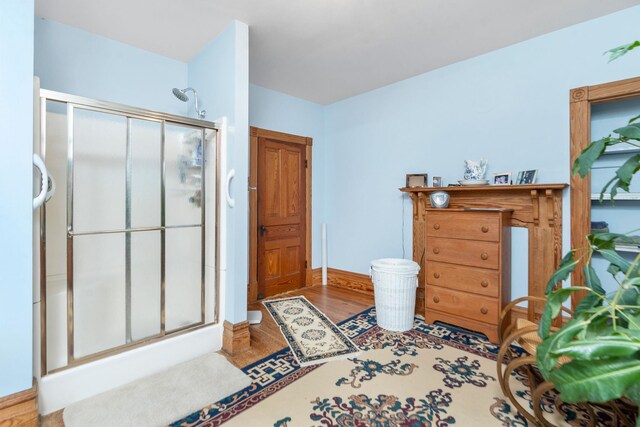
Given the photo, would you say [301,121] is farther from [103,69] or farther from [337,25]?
[103,69]

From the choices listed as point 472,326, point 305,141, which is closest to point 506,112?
point 472,326

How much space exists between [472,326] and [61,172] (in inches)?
123

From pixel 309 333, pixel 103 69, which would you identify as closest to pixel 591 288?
pixel 309 333

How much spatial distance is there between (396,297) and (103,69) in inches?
126

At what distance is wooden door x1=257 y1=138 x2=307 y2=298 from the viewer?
3.45 metres

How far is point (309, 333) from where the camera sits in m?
2.47

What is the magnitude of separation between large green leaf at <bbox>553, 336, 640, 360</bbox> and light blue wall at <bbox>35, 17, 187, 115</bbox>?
3.23 metres

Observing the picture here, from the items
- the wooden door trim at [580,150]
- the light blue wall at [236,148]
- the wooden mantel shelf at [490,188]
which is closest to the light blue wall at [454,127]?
the wooden door trim at [580,150]

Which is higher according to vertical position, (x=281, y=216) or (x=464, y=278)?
(x=281, y=216)

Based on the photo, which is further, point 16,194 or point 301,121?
point 301,121

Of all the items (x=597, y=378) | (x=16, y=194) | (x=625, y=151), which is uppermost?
(x=625, y=151)

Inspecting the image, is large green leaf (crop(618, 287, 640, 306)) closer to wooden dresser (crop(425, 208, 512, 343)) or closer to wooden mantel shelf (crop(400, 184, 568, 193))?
wooden dresser (crop(425, 208, 512, 343))

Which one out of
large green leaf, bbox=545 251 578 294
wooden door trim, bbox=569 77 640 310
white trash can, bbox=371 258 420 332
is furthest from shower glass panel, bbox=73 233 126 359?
wooden door trim, bbox=569 77 640 310

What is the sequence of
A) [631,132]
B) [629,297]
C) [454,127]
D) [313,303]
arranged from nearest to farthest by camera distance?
[629,297]
[631,132]
[454,127]
[313,303]
